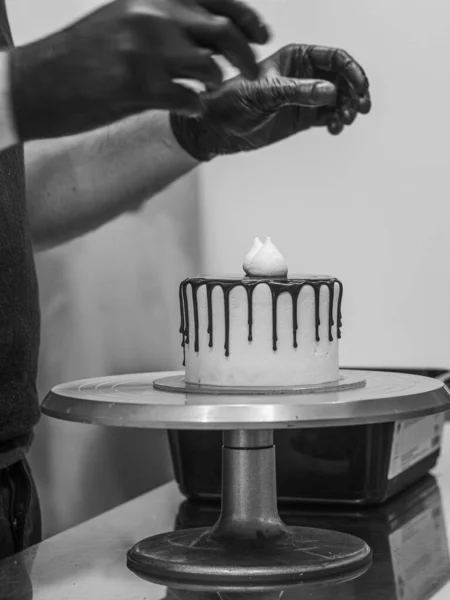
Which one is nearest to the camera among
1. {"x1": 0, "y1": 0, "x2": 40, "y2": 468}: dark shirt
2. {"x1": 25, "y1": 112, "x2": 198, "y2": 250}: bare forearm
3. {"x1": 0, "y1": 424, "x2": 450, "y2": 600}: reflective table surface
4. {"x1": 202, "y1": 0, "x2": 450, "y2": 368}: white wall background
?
{"x1": 0, "y1": 424, "x2": 450, "y2": 600}: reflective table surface

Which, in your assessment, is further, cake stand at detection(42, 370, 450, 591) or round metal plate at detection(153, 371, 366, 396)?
round metal plate at detection(153, 371, 366, 396)

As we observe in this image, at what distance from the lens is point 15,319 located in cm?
119

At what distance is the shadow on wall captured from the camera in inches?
62.4

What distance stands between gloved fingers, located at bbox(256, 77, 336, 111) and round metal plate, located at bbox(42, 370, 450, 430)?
35 centimetres

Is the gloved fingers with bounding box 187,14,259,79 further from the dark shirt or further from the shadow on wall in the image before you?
the shadow on wall

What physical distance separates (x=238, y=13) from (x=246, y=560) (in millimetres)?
508

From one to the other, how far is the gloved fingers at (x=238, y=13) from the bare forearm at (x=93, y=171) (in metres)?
0.62

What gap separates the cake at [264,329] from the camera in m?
1.00

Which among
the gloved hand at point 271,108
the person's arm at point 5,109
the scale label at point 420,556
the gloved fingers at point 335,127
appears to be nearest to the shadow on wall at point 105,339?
the gloved hand at point 271,108

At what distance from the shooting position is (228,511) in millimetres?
996

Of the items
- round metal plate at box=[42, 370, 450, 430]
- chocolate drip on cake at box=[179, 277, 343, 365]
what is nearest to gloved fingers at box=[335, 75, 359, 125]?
chocolate drip on cake at box=[179, 277, 343, 365]

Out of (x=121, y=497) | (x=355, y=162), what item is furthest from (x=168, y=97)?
(x=355, y=162)

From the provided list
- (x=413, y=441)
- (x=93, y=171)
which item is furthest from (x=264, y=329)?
(x=93, y=171)

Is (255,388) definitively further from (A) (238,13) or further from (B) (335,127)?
(B) (335,127)
